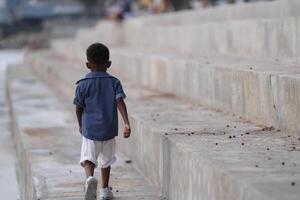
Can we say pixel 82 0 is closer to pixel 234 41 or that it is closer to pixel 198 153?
pixel 234 41

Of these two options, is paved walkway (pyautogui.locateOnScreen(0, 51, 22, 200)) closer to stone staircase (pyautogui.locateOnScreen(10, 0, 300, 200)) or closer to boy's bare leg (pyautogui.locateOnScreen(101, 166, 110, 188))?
stone staircase (pyautogui.locateOnScreen(10, 0, 300, 200))

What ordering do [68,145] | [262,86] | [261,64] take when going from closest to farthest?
[262,86] < [261,64] < [68,145]

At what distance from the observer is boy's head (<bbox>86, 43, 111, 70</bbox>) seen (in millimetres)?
6078

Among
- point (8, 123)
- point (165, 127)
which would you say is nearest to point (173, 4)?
point (8, 123)

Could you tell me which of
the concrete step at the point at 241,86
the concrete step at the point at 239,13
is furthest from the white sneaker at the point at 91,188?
the concrete step at the point at 239,13

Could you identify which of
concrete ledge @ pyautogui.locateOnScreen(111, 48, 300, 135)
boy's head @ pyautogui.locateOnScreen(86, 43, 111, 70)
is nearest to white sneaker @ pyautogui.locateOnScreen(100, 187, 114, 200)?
boy's head @ pyautogui.locateOnScreen(86, 43, 111, 70)

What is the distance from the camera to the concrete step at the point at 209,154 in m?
4.52

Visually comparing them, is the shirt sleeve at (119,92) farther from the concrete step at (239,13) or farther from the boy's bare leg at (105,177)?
the concrete step at (239,13)

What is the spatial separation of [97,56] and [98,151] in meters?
0.68

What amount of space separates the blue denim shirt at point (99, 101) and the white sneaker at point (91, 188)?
32 centimetres

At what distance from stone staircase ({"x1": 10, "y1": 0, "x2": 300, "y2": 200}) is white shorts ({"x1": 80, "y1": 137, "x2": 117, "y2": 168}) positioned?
1.14 feet

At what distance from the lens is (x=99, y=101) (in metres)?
6.13

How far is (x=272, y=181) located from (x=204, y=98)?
409 cm

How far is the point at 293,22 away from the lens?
26.3 ft
